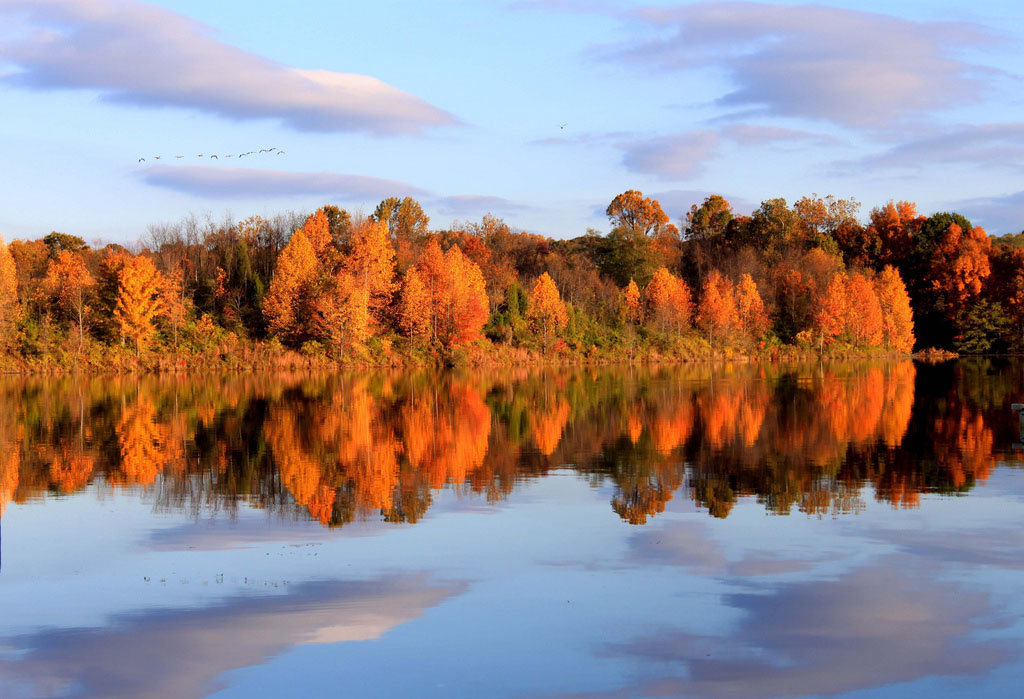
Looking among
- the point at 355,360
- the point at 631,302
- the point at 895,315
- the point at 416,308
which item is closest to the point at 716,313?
the point at 631,302

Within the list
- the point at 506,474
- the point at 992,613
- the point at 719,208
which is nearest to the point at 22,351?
the point at 506,474

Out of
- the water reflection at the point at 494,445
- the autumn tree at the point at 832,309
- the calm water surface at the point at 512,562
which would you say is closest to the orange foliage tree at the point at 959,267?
the autumn tree at the point at 832,309

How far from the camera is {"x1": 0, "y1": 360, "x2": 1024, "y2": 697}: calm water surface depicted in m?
7.46

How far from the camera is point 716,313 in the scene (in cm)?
8269

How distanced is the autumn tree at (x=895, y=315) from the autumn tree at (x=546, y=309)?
1390 inches

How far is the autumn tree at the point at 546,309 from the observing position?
73938 millimetres

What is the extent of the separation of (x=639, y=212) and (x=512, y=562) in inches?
4290

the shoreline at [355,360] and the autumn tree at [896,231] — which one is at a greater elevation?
the autumn tree at [896,231]

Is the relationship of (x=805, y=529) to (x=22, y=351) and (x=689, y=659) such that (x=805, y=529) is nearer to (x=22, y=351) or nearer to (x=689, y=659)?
(x=689, y=659)

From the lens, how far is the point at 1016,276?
299 feet

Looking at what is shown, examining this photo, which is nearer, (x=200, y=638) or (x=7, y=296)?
(x=200, y=638)

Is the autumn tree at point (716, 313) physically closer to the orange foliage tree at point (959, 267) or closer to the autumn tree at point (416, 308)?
the orange foliage tree at point (959, 267)

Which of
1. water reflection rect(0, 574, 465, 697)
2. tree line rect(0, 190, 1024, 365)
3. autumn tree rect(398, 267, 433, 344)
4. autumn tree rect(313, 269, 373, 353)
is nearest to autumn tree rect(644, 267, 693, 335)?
tree line rect(0, 190, 1024, 365)

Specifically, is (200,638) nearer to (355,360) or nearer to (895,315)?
(355,360)
